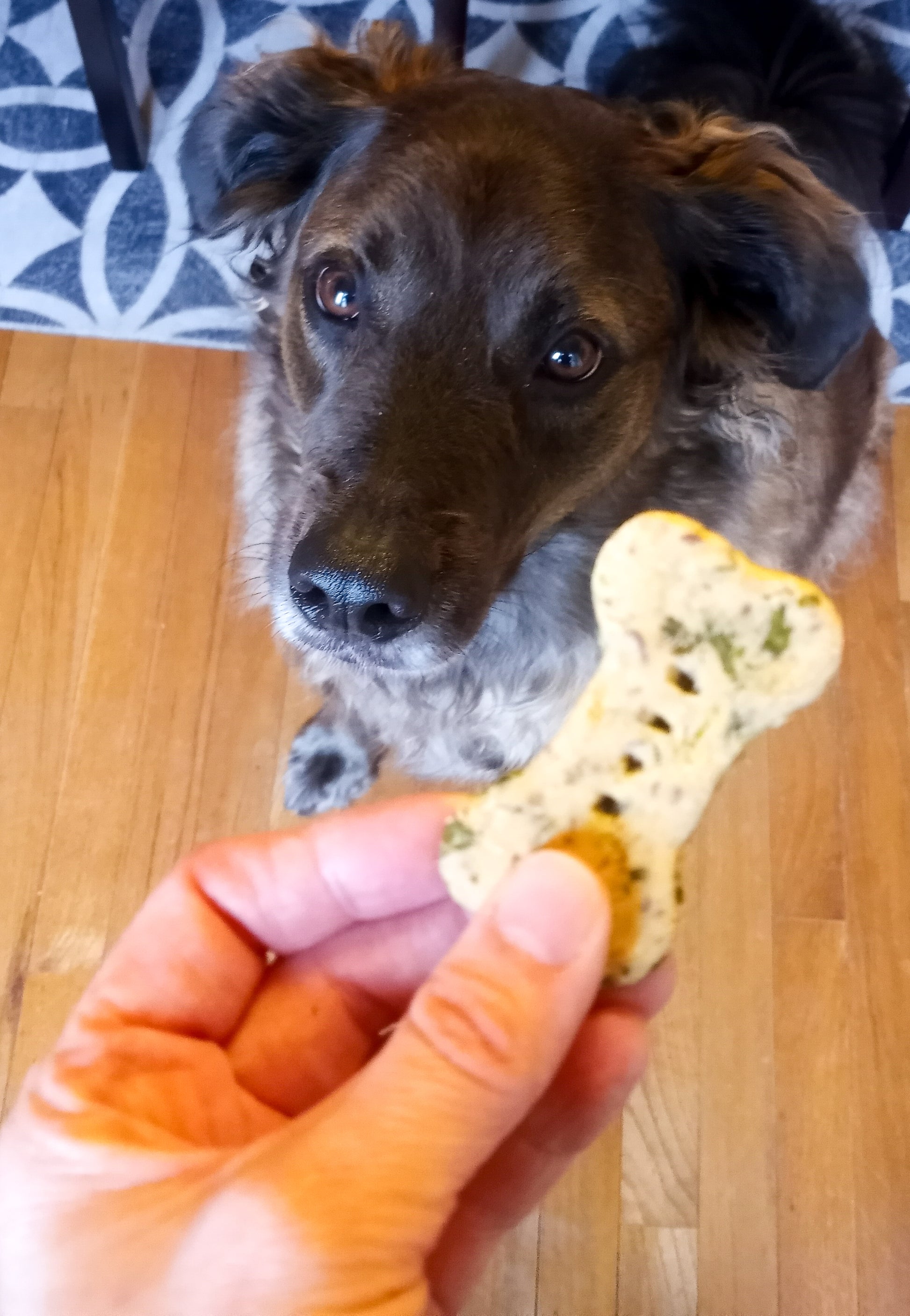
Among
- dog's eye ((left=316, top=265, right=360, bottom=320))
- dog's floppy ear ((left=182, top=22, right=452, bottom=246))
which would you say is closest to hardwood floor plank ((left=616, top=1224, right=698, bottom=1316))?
dog's eye ((left=316, top=265, right=360, bottom=320))

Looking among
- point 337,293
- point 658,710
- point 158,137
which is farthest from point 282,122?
point 158,137

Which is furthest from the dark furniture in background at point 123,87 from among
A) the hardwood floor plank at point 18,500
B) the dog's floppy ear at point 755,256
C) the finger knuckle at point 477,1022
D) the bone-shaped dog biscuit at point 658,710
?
the finger knuckle at point 477,1022

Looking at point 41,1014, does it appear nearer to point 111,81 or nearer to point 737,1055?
point 737,1055

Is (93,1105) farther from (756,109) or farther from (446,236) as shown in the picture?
(756,109)

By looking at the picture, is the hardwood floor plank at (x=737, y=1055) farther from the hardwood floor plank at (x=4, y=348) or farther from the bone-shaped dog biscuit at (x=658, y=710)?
the hardwood floor plank at (x=4, y=348)

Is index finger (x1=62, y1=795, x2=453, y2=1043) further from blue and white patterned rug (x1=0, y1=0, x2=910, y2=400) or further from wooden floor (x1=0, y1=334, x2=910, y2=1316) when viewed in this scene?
blue and white patterned rug (x1=0, y1=0, x2=910, y2=400)

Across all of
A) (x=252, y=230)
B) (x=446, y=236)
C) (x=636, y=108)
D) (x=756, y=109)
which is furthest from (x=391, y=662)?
(x=756, y=109)
